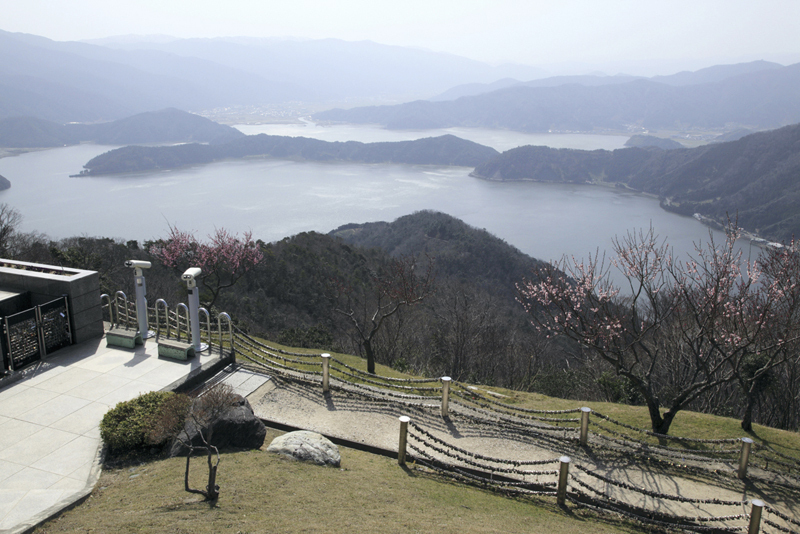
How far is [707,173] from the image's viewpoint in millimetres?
98500

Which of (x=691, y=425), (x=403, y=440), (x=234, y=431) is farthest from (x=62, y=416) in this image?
(x=691, y=425)

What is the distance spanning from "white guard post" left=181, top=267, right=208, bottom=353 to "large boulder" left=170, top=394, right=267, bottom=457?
2.34 meters

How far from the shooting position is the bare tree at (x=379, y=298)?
45.5 feet

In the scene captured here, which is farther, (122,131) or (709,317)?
(122,131)

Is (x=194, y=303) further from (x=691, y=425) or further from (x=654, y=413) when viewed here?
(x=691, y=425)

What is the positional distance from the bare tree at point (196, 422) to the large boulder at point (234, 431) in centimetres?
14

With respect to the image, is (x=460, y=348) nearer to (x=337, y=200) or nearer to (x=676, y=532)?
(x=676, y=532)

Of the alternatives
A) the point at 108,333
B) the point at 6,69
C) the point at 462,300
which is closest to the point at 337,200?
the point at 462,300

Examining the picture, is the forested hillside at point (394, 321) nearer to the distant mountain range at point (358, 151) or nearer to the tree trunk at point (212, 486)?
the tree trunk at point (212, 486)

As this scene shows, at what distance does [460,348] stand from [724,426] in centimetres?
1301

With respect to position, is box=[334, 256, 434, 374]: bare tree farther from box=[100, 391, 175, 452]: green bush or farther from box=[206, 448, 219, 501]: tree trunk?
box=[206, 448, 219, 501]: tree trunk

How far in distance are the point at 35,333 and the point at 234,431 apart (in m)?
4.83

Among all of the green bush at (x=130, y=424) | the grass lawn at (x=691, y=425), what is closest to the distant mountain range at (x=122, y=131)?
the grass lawn at (x=691, y=425)

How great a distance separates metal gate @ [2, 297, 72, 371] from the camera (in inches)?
311
